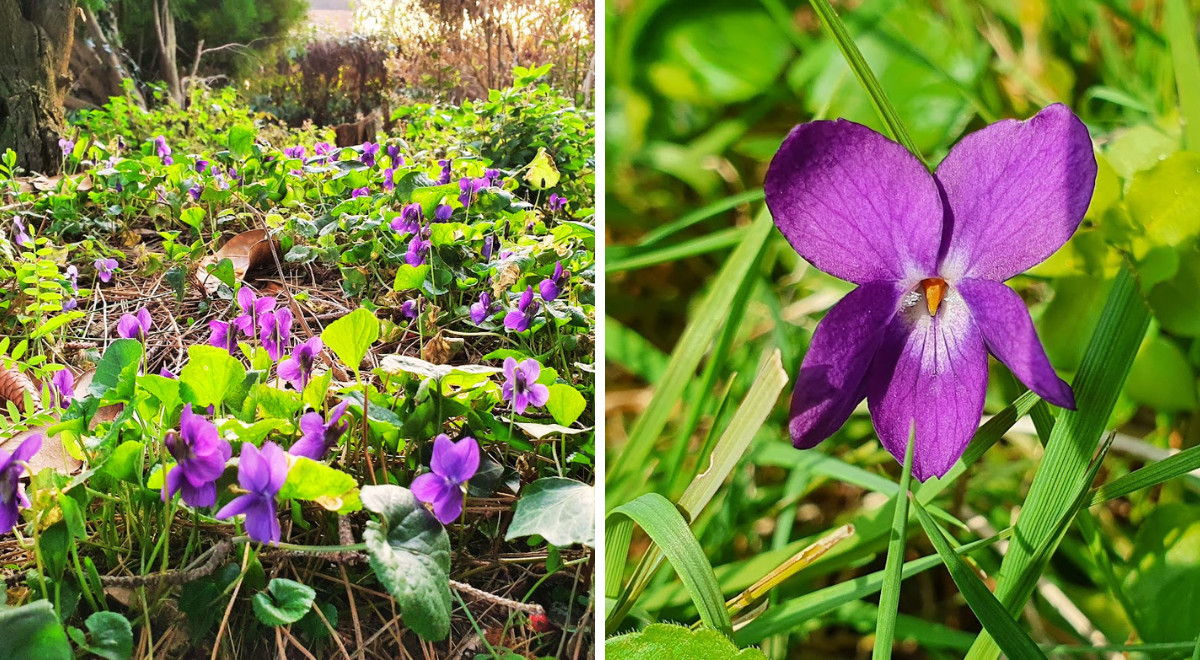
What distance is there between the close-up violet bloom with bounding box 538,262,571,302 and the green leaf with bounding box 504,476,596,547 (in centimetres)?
23

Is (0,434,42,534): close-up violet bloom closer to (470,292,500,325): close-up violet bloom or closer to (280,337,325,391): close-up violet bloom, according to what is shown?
(280,337,325,391): close-up violet bloom

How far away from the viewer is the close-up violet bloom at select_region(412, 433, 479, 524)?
1.93ft

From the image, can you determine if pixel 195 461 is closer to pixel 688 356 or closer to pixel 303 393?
pixel 303 393

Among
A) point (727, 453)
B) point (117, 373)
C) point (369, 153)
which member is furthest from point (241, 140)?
point (727, 453)

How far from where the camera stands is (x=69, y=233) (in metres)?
1.08

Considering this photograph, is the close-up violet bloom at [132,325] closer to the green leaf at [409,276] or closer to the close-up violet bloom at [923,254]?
the green leaf at [409,276]

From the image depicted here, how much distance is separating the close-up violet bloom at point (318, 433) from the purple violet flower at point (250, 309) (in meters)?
0.19

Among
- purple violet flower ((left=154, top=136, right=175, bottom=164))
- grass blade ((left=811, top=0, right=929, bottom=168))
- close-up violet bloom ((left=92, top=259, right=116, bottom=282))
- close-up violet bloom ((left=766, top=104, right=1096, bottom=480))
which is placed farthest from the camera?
purple violet flower ((left=154, top=136, right=175, bottom=164))

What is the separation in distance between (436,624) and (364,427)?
0.53ft

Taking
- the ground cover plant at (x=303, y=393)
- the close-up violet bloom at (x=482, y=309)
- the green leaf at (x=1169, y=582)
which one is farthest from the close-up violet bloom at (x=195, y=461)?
the green leaf at (x=1169, y=582)

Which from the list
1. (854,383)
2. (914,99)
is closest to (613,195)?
(914,99)

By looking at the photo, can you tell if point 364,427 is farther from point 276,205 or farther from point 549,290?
point 276,205

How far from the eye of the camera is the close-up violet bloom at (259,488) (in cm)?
50

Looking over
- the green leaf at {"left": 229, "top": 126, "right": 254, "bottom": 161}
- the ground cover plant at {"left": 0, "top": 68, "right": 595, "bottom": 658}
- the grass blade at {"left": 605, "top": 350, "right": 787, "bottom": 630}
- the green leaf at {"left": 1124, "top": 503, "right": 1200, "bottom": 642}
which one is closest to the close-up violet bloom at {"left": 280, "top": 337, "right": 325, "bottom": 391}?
the ground cover plant at {"left": 0, "top": 68, "right": 595, "bottom": 658}
